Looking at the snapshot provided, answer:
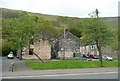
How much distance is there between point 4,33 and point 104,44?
1116 inches

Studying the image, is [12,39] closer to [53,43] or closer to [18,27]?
[18,27]

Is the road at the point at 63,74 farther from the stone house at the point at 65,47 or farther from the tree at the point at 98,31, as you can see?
the stone house at the point at 65,47

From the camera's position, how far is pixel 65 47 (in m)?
76.4

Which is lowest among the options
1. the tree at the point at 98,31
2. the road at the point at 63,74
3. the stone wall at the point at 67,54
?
the road at the point at 63,74

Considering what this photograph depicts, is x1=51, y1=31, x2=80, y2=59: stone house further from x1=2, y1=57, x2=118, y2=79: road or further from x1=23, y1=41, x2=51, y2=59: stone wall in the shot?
x1=2, y1=57, x2=118, y2=79: road

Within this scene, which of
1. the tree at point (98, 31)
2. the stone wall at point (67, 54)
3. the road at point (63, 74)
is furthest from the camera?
the stone wall at point (67, 54)

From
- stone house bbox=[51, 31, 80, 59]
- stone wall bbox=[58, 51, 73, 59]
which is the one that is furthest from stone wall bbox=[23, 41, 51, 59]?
stone wall bbox=[58, 51, 73, 59]

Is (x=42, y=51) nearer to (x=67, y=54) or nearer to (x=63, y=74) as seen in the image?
(x=67, y=54)

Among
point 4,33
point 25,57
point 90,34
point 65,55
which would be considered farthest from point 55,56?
point 90,34

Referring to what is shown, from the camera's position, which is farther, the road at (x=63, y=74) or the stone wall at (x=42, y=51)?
the stone wall at (x=42, y=51)

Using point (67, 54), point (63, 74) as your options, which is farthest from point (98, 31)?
point (67, 54)

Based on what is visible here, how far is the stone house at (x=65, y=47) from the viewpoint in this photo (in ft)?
247

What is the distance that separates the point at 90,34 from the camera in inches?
1801

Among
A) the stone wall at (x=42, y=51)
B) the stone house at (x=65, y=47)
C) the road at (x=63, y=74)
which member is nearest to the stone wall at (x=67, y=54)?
the stone house at (x=65, y=47)
